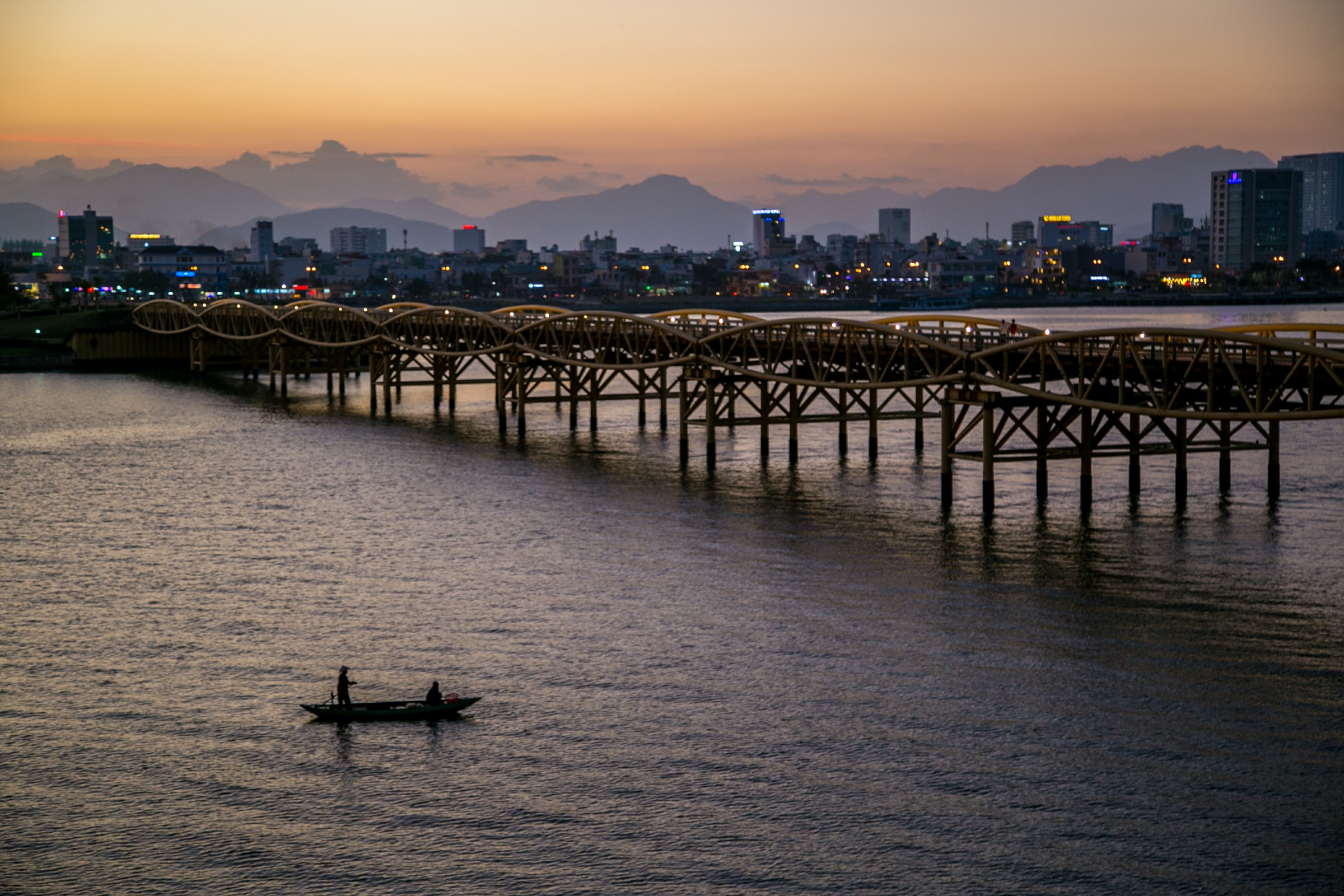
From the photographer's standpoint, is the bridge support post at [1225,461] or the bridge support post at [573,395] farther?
the bridge support post at [573,395]

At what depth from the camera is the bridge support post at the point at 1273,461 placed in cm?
5812

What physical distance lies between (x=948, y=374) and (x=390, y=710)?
103 ft

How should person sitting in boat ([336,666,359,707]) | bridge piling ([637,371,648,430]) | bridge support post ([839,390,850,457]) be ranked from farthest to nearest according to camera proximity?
bridge piling ([637,371,648,430]) < bridge support post ([839,390,850,457]) < person sitting in boat ([336,666,359,707])

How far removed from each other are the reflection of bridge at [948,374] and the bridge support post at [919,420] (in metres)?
0.23

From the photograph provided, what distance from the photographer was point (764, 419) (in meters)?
71.0

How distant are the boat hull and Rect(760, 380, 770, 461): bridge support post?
39.7m

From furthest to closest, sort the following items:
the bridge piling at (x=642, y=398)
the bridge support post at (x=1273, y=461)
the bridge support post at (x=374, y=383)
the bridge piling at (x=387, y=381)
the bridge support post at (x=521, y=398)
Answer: the bridge support post at (x=374, y=383) → the bridge piling at (x=387, y=381) → the bridge piling at (x=642, y=398) → the bridge support post at (x=521, y=398) → the bridge support post at (x=1273, y=461)

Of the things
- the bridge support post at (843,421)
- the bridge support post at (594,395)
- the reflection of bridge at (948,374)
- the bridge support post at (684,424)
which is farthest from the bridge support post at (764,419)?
the bridge support post at (594,395)

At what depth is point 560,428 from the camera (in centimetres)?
9069

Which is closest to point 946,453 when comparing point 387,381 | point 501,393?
point 501,393

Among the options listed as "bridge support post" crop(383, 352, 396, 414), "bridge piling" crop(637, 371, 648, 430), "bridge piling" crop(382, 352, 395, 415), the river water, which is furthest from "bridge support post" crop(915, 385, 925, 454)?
"bridge support post" crop(383, 352, 396, 414)

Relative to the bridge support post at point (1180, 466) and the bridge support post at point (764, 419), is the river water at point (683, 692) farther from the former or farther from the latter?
the bridge support post at point (764, 419)

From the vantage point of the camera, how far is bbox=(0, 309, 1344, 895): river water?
25.2 meters

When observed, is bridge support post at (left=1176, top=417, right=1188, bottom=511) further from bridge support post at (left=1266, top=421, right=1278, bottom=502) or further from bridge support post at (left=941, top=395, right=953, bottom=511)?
bridge support post at (left=941, top=395, right=953, bottom=511)
